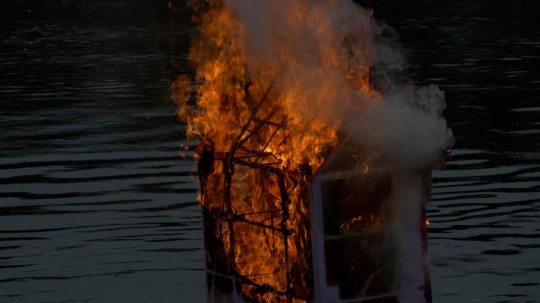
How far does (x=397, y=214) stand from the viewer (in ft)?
40.7

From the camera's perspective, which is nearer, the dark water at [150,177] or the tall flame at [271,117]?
the tall flame at [271,117]

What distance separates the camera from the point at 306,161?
12.5 m

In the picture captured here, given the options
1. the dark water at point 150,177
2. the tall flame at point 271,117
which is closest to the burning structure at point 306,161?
the tall flame at point 271,117

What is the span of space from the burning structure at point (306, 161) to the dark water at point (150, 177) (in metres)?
5.25

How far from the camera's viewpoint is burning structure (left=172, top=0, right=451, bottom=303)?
12195mm

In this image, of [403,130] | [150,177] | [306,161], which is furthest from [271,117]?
[150,177]

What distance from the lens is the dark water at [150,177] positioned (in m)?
20.4

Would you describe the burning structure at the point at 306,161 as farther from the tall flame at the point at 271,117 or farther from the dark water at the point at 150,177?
the dark water at the point at 150,177

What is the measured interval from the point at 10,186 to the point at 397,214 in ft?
57.3

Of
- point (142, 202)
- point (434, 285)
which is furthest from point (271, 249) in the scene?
point (142, 202)

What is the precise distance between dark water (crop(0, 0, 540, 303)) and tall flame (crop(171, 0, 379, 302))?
16.7 feet

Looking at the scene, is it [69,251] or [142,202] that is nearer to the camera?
[69,251]

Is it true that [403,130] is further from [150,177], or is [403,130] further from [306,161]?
[150,177]

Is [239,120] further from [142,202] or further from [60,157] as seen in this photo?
[60,157]
